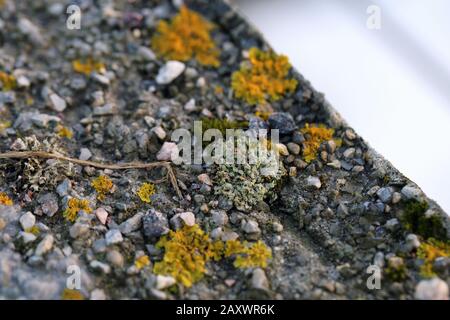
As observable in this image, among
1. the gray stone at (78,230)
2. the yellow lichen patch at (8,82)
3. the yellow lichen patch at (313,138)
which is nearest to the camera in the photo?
the gray stone at (78,230)

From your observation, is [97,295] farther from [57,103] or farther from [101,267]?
[57,103]

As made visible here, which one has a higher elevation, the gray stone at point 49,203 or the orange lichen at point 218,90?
the orange lichen at point 218,90

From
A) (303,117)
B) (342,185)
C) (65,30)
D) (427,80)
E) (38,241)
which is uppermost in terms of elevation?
(65,30)

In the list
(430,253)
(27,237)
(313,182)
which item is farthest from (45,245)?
(430,253)

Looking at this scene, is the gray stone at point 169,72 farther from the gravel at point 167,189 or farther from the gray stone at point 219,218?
the gray stone at point 219,218

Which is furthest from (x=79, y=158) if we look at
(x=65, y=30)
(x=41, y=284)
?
(x=65, y=30)

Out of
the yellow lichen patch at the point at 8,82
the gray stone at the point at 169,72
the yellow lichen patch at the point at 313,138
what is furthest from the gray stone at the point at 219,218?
the yellow lichen patch at the point at 8,82

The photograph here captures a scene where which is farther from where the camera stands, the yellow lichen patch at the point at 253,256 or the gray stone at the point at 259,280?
the yellow lichen patch at the point at 253,256
